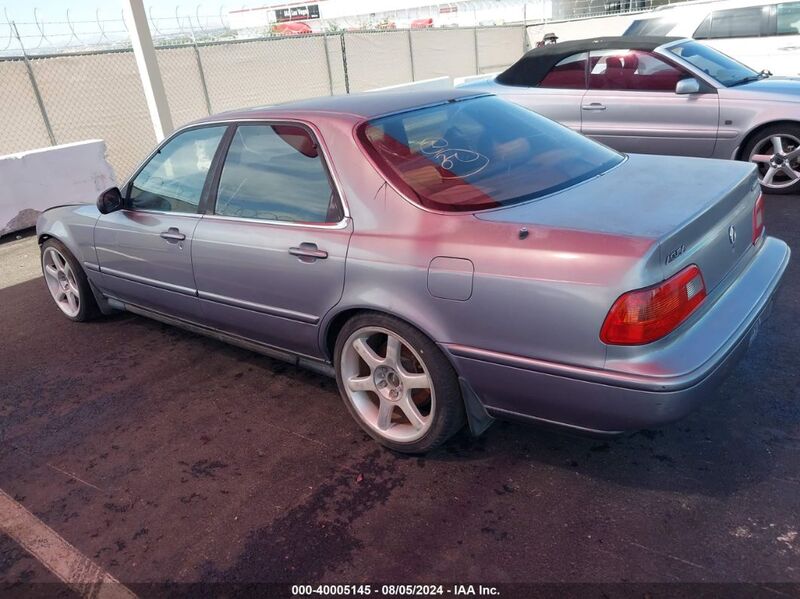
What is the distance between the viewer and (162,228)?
385cm

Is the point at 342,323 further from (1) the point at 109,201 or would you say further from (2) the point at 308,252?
(1) the point at 109,201

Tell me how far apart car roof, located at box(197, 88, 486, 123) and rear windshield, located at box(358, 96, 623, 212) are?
6 centimetres

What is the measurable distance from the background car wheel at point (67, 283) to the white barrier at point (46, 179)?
9.99ft

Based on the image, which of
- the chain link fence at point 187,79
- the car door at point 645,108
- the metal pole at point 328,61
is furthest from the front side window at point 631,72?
the metal pole at point 328,61

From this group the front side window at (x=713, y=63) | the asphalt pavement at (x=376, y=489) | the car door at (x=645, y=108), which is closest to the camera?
the asphalt pavement at (x=376, y=489)

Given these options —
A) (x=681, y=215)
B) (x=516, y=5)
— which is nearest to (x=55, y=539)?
(x=681, y=215)

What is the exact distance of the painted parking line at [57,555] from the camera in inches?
95.3

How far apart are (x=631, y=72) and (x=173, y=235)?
532 cm

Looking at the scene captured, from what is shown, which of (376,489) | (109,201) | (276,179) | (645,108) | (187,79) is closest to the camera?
(376,489)

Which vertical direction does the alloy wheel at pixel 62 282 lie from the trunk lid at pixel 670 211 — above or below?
below

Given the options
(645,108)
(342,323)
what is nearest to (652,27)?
(645,108)

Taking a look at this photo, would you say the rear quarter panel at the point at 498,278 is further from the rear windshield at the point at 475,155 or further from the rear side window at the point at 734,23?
the rear side window at the point at 734,23

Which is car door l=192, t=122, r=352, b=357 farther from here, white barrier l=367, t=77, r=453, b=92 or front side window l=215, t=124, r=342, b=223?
white barrier l=367, t=77, r=453, b=92

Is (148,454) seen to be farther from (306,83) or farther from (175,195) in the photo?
(306,83)
